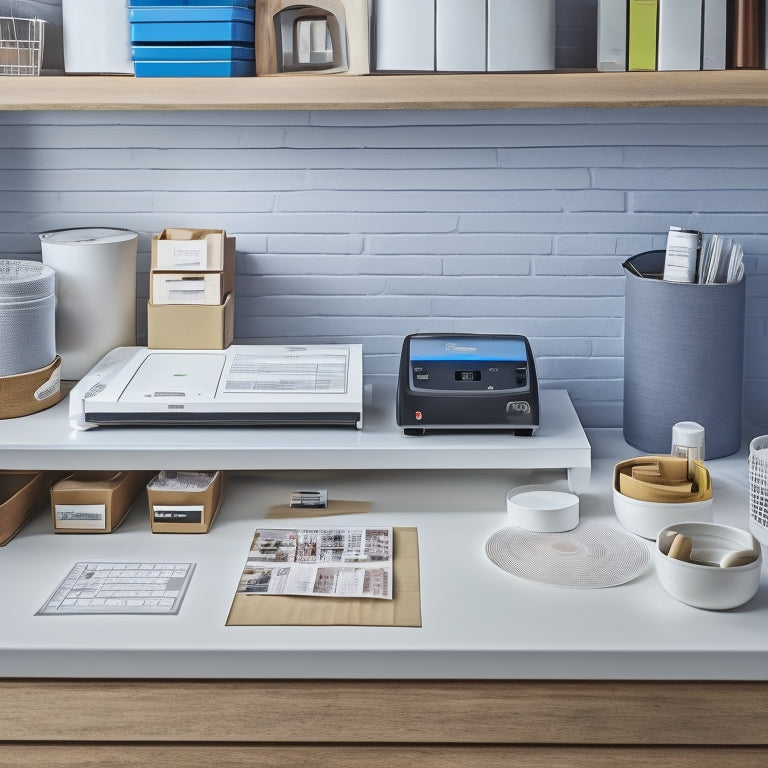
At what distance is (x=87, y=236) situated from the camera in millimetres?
1982

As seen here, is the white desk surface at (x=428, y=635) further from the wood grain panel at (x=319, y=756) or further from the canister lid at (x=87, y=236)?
the canister lid at (x=87, y=236)

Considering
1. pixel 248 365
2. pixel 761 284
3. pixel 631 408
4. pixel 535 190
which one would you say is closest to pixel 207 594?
pixel 248 365

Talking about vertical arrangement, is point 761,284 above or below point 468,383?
above

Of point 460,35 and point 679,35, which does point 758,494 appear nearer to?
point 679,35

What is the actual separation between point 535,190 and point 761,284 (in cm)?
51

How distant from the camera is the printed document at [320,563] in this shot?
57.4 inches

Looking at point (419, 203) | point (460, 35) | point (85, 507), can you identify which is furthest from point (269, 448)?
point (460, 35)

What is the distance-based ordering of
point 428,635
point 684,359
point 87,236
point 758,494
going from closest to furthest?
1. point 428,635
2. point 758,494
3. point 684,359
4. point 87,236

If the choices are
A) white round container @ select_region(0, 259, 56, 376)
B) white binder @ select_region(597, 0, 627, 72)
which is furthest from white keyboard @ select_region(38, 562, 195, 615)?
white binder @ select_region(597, 0, 627, 72)

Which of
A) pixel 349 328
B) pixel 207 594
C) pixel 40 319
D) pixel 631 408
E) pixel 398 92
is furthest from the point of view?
pixel 349 328

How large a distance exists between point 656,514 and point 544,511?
0.18m

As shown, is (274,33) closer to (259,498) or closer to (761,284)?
(259,498)

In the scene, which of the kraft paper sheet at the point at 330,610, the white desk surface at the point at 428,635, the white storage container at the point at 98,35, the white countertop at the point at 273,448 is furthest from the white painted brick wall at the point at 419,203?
the kraft paper sheet at the point at 330,610

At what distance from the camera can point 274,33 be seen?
5.58 feet
